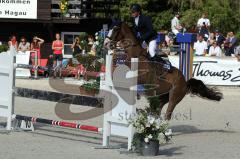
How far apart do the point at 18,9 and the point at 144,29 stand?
18.7m

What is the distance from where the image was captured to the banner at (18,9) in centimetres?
3114

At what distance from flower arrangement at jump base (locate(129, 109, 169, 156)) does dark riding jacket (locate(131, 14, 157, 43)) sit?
11.6 ft

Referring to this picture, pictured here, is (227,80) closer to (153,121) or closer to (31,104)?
(31,104)

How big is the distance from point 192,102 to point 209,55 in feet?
19.1

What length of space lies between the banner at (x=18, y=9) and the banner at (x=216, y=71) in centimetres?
1008

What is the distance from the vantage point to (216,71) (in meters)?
24.3

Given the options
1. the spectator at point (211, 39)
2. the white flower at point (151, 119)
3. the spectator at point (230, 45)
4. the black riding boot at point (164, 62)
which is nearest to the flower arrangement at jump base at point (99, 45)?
the spectator at point (211, 39)

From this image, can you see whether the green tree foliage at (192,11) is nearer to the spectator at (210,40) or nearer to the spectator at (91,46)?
the spectator at (210,40)

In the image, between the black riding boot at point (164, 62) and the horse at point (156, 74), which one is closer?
the horse at point (156, 74)

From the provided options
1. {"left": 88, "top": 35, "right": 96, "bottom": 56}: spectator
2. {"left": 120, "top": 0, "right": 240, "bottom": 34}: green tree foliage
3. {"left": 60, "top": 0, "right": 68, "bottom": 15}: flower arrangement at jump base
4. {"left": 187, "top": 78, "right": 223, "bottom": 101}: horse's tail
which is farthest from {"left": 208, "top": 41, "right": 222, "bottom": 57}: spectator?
{"left": 187, "top": 78, "right": 223, "bottom": 101}: horse's tail

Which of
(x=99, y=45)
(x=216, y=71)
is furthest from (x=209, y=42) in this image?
(x=99, y=45)

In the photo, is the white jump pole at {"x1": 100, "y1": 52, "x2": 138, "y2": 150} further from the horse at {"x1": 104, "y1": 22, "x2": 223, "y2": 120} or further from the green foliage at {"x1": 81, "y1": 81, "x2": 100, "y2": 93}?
the green foliage at {"x1": 81, "y1": 81, "x2": 100, "y2": 93}

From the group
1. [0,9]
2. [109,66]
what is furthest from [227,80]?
[109,66]

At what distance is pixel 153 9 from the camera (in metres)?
40.7
